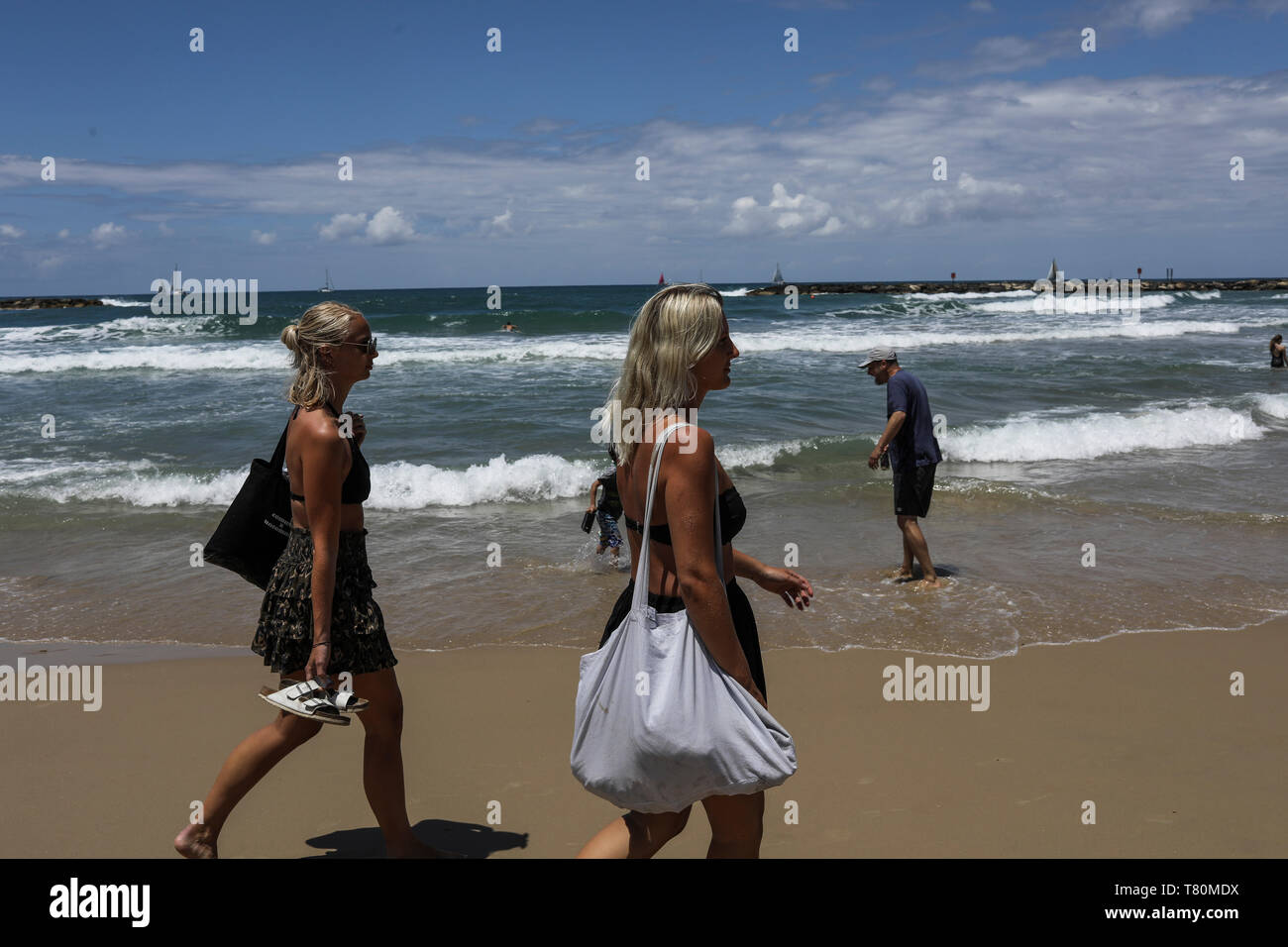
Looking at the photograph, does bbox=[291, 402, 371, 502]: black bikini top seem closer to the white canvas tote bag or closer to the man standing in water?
the white canvas tote bag

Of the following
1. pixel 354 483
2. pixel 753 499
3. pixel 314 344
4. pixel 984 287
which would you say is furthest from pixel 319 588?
pixel 984 287

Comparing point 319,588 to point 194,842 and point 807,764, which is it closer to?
point 194,842

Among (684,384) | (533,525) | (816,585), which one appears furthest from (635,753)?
(533,525)

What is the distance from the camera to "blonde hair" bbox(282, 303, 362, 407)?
117 inches

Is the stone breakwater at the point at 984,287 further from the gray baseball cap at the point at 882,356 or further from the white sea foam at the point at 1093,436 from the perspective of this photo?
the gray baseball cap at the point at 882,356

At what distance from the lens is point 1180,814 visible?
3.65 metres

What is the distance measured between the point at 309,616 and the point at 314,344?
0.83 metres

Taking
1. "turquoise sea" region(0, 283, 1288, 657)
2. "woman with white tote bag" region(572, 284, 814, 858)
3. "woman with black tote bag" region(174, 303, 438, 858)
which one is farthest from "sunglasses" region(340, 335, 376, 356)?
"turquoise sea" region(0, 283, 1288, 657)

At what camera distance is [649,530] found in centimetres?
233

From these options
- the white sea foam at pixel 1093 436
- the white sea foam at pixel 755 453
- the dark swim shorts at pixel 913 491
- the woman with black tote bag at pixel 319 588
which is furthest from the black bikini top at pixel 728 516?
the white sea foam at pixel 1093 436

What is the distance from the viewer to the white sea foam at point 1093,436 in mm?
12375

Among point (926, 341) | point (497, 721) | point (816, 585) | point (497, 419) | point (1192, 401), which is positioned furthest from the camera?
point (926, 341)

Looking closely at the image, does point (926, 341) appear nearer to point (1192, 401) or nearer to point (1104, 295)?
point (1192, 401)
